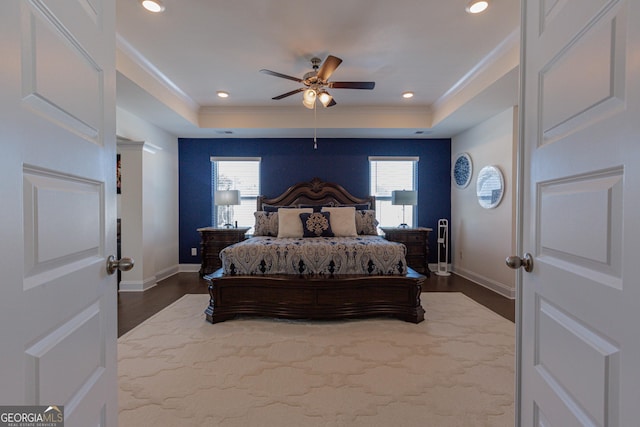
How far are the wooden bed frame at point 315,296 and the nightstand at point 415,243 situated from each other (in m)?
2.05

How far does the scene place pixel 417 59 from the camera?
3.26 meters

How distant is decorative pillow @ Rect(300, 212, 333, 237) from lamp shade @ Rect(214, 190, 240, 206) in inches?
56.6

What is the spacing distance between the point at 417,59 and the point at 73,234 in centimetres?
347

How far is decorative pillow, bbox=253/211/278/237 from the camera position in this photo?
15.4 ft

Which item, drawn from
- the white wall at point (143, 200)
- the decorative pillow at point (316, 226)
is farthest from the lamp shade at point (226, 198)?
the decorative pillow at point (316, 226)

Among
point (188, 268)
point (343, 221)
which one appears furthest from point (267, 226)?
point (188, 268)

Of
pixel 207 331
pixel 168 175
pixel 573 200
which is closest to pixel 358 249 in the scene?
pixel 207 331

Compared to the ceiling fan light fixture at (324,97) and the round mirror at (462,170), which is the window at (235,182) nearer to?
the ceiling fan light fixture at (324,97)

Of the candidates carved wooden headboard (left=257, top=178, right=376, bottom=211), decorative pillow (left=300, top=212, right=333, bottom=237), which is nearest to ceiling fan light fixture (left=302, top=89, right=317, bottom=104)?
decorative pillow (left=300, top=212, right=333, bottom=237)

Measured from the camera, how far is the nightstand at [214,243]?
199 inches

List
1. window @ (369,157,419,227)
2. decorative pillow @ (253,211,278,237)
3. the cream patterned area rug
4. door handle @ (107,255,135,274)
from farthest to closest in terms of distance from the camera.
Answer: window @ (369,157,419,227)
decorative pillow @ (253,211,278,237)
the cream patterned area rug
door handle @ (107,255,135,274)

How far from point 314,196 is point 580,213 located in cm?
462

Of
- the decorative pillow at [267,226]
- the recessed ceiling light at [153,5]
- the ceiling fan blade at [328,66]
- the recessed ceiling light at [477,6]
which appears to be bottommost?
the decorative pillow at [267,226]

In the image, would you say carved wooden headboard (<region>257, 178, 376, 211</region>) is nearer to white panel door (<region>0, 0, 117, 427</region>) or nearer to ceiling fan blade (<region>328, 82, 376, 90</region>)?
ceiling fan blade (<region>328, 82, 376, 90</region>)
